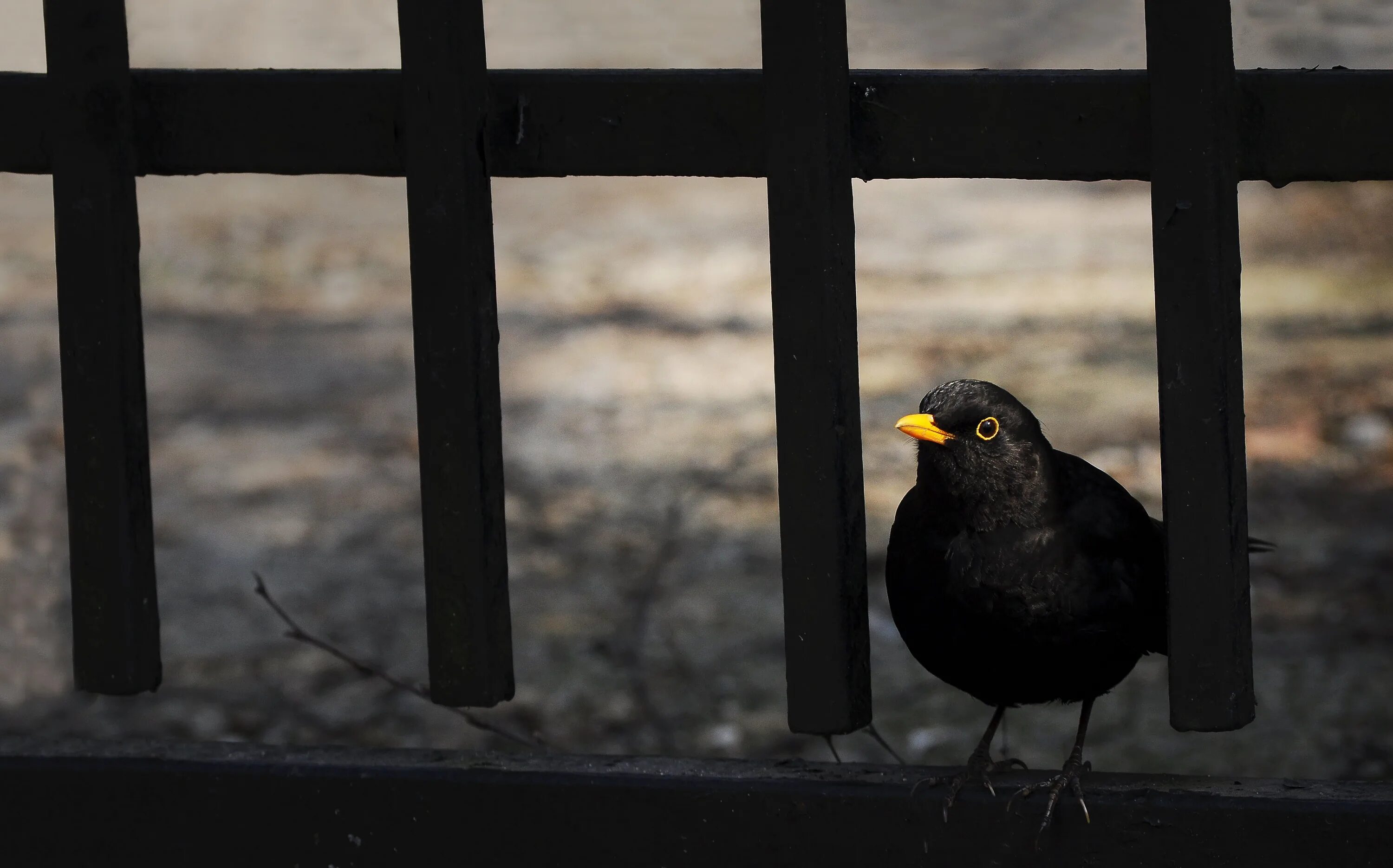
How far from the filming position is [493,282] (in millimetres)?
2209

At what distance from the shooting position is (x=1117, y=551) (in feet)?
7.52

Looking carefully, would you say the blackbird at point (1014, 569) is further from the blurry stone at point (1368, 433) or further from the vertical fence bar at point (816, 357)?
the blurry stone at point (1368, 433)

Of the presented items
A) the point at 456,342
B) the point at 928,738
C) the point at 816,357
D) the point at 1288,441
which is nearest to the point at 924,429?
the point at 816,357

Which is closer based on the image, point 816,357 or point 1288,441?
point 816,357

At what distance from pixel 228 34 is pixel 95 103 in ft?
24.1

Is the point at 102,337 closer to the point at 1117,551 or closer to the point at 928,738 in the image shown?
the point at 1117,551

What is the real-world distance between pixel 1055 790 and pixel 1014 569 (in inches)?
11.4

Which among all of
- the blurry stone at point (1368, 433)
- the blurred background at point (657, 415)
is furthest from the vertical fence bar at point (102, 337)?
the blurry stone at point (1368, 433)

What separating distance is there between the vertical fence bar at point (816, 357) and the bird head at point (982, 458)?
0.76 ft

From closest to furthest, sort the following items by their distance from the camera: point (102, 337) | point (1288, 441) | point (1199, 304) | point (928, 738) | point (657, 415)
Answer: point (1199, 304) → point (102, 337) → point (928, 738) → point (1288, 441) → point (657, 415)

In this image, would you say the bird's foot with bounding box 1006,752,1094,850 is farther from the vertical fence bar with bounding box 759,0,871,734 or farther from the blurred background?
the blurred background

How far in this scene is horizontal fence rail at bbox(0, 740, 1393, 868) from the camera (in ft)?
6.84

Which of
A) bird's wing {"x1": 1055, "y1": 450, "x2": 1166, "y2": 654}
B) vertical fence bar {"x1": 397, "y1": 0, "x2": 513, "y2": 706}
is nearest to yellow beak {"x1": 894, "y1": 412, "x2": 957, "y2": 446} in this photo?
bird's wing {"x1": 1055, "y1": 450, "x2": 1166, "y2": 654}

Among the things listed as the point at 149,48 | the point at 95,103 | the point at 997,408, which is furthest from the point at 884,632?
the point at 149,48
